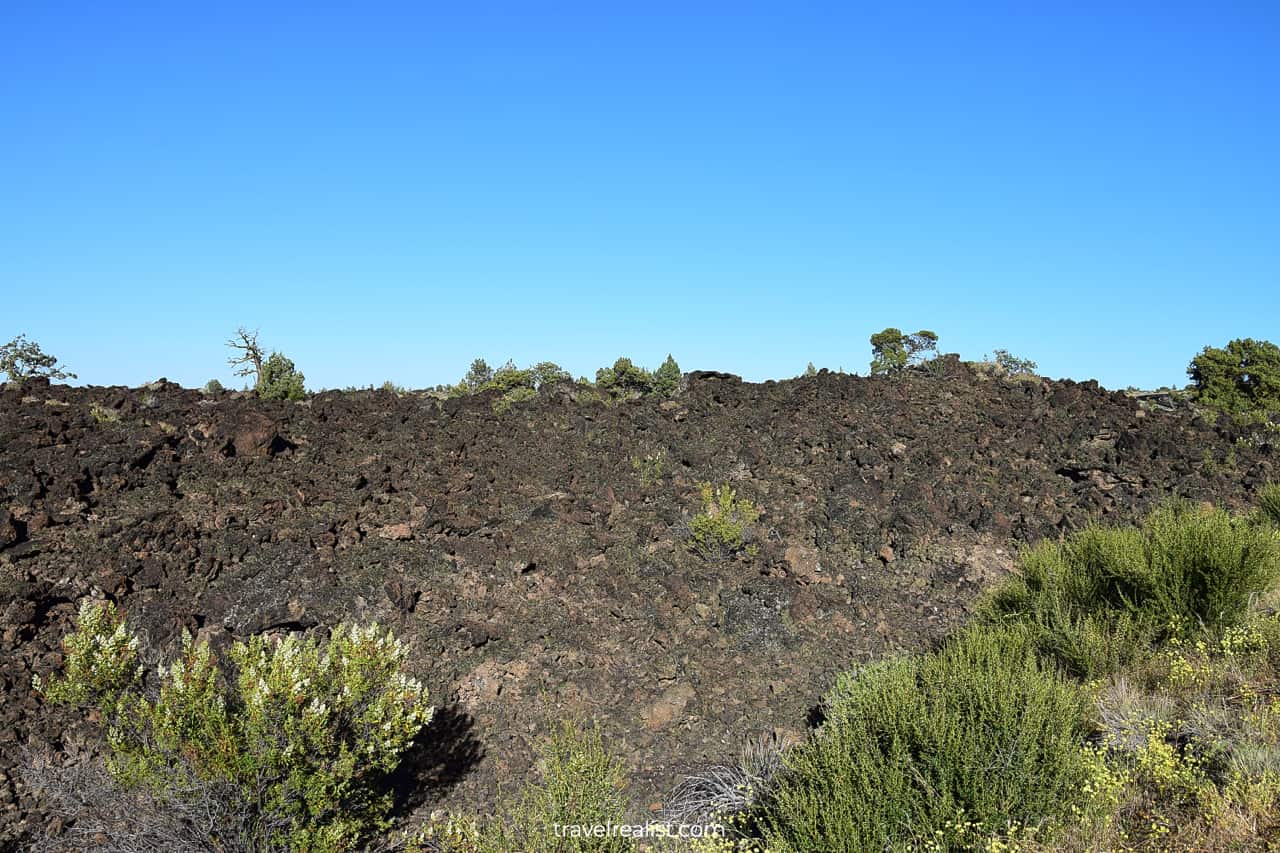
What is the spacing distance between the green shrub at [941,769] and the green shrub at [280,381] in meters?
10.6

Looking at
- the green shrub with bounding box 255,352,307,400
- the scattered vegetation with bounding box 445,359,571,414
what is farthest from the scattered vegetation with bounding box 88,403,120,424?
the scattered vegetation with bounding box 445,359,571,414

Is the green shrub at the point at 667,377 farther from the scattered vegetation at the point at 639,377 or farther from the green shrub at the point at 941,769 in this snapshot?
the green shrub at the point at 941,769

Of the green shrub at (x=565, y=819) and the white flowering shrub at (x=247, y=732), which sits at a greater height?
the white flowering shrub at (x=247, y=732)

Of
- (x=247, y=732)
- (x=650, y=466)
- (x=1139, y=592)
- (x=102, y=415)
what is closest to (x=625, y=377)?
(x=650, y=466)

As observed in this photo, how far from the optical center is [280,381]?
44.6ft

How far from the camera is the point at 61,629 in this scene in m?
6.76

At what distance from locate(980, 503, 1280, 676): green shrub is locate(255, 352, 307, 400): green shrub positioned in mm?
10411

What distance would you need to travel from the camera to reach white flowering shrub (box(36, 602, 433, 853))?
4.41 metres

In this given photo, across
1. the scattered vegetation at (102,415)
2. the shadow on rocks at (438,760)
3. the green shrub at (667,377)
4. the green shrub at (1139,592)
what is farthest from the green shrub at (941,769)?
the green shrub at (667,377)

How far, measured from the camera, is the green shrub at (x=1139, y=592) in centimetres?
677

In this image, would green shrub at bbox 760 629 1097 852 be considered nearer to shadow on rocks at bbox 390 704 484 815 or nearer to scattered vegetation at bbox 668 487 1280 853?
scattered vegetation at bbox 668 487 1280 853

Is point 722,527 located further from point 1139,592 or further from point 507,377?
point 507,377

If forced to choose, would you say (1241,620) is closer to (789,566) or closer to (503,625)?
(789,566)

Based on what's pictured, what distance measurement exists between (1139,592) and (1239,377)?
388 inches
